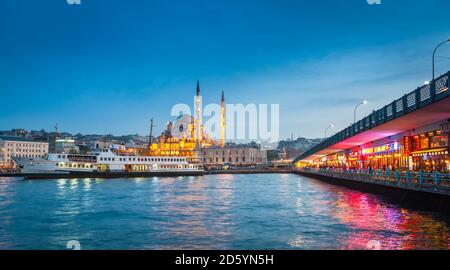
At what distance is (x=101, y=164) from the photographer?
9894 cm

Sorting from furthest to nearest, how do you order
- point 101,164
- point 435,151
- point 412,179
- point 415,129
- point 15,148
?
point 15,148 < point 101,164 < point 415,129 < point 435,151 < point 412,179

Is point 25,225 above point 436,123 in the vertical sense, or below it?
below

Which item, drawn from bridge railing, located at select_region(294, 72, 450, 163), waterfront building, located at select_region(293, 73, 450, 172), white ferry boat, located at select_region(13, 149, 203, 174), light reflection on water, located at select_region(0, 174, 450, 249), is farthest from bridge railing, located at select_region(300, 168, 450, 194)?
white ferry boat, located at select_region(13, 149, 203, 174)

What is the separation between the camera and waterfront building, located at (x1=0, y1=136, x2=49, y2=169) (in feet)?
561

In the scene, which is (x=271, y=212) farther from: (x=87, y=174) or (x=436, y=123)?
(x=87, y=174)

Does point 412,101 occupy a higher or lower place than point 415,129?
higher

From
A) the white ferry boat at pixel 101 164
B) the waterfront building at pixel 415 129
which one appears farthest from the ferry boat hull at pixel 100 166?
the waterfront building at pixel 415 129

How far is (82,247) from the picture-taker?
18375 mm

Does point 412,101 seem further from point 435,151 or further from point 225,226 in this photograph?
point 225,226

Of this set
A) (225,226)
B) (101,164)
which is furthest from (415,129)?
(101,164)

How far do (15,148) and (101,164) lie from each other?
316 ft
